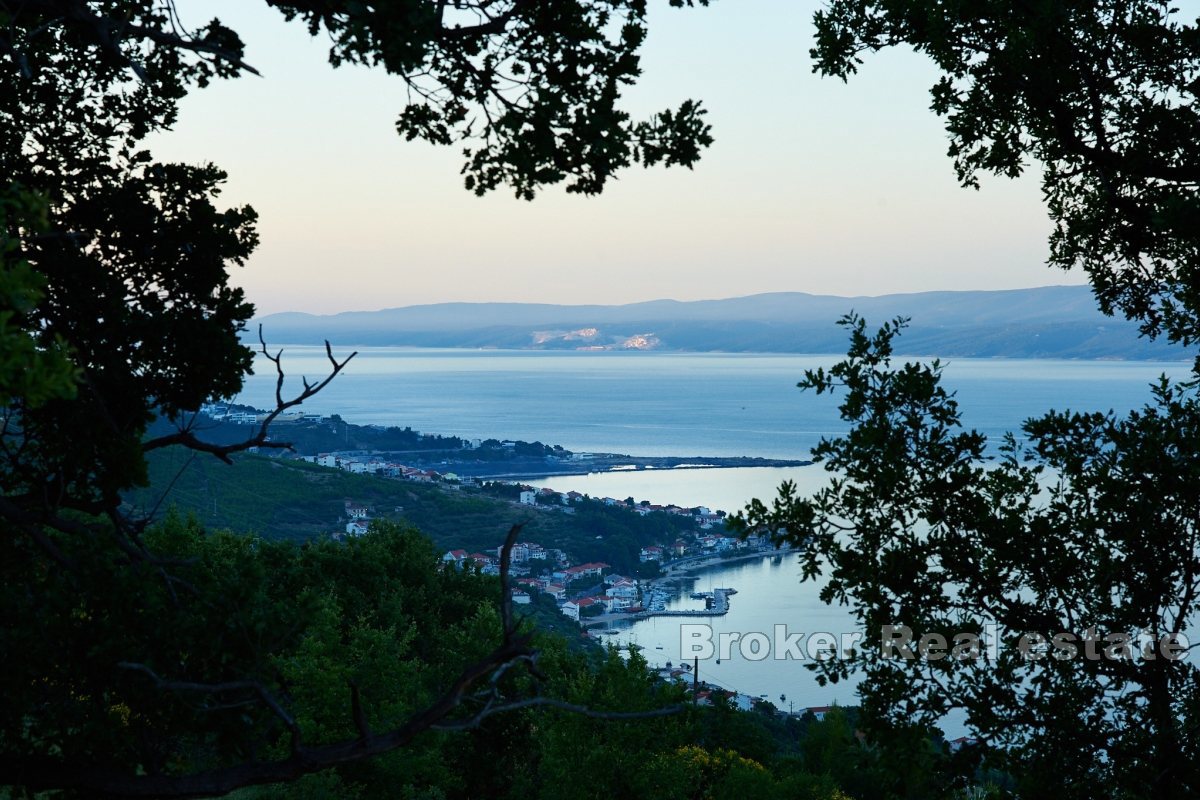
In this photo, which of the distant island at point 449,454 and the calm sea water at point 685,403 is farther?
the calm sea water at point 685,403

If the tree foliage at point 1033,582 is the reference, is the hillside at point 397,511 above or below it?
below

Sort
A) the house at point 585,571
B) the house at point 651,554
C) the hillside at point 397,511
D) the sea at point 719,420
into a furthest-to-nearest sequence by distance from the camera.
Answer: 1. the house at point 651,554
2. the hillside at point 397,511
3. the house at point 585,571
4. the sea at point 719,420

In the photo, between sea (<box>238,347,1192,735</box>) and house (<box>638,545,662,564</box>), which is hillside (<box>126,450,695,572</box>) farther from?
sea (<box>238,347,1192,735</box>)

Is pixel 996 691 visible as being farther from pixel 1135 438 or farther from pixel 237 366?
pixel 237 366

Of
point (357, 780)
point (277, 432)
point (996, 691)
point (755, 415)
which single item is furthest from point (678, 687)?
point (755, 415)

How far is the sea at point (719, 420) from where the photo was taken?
37.8 metres

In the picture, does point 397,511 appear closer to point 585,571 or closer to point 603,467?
point 585,571

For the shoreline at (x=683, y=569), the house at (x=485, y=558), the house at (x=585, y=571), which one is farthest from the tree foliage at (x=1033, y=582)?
the house at (x=585, y=571)

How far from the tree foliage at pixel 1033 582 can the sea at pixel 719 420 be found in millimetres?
2089

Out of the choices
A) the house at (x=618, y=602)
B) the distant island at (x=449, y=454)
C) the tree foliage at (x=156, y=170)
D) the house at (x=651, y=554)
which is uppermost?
the tree foliage at (x=156, y=170)

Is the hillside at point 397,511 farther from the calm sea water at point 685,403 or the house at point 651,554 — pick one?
the calm sea water at point 685,403

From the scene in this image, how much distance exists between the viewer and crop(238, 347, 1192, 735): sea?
1490 inches

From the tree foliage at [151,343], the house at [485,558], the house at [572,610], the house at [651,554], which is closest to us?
the tree foliage at [151,343]

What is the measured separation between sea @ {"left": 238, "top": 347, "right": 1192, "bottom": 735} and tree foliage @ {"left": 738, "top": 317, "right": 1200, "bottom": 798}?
2089mm
